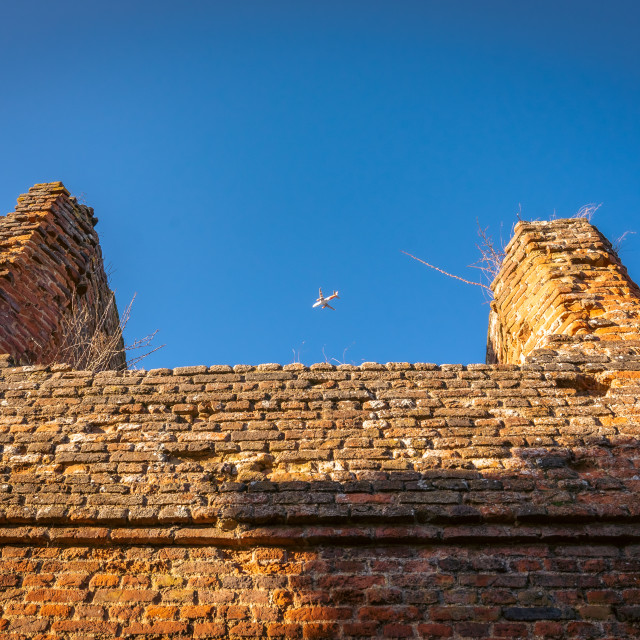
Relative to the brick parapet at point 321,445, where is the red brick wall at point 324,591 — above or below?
below

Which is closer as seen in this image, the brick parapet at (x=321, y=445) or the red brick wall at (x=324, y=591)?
the red brick wall at (x=324, y=591)

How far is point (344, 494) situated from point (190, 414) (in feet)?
3.72

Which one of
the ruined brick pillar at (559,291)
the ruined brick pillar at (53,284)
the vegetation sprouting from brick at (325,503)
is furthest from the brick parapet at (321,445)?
the ruined brick pillar at (53,284)

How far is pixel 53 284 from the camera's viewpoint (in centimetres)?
543

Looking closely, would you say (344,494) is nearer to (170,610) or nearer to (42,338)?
(170,610)

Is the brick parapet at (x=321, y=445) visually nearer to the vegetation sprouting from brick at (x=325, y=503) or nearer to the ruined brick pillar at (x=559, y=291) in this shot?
the vegetation sprouting from brick at (x=325, y=503)

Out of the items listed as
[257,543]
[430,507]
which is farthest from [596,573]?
[257,543]

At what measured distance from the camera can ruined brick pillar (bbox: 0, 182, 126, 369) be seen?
484cm

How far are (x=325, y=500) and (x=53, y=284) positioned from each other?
3.75 metres

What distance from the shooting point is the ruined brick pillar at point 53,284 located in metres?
4.84

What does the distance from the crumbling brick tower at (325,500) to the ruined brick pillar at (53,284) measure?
1.00 meters

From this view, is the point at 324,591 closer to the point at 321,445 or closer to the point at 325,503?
the point at 325,503

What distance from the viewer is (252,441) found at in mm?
3377

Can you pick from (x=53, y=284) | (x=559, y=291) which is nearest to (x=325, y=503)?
(x=559, y=291)
